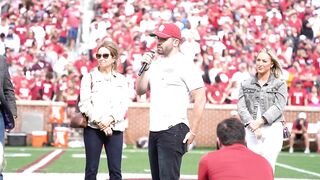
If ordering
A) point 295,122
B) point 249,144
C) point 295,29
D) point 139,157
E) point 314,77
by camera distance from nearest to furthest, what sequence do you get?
point 249,144 < point 139,157 < point 295,122 < point 314,77 < point 295,29

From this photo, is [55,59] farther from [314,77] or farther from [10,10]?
[314,77]

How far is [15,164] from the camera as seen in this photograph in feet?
46.9

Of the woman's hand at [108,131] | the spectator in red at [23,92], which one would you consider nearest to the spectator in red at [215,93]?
the spectator in red at [23,92]

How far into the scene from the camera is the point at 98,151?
8.15 metres

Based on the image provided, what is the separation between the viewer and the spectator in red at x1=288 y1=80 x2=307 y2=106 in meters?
20.2

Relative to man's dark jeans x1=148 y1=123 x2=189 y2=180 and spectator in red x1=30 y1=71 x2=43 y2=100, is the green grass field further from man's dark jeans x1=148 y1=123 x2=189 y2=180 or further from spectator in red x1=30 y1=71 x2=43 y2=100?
man's dark jeans x1=148 y1=123 x2=189 y2=180

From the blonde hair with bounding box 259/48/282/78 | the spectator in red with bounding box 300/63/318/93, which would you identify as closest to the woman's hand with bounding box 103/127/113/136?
the blonde hair with bounding box 259/48/282/78

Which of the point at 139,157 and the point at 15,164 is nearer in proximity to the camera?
the point at 15,164

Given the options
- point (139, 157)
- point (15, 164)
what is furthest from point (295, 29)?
point (15, 164)

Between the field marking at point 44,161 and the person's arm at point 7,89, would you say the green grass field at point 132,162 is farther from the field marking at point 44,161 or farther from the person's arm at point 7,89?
the person's arm at point 7,89

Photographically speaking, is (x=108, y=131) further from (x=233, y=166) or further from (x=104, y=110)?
(x=233, y=166)

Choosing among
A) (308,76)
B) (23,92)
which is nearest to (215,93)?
(308,76)

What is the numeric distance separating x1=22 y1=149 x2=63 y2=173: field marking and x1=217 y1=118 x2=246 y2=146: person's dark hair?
762cm

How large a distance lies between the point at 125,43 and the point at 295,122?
648 centimetres
